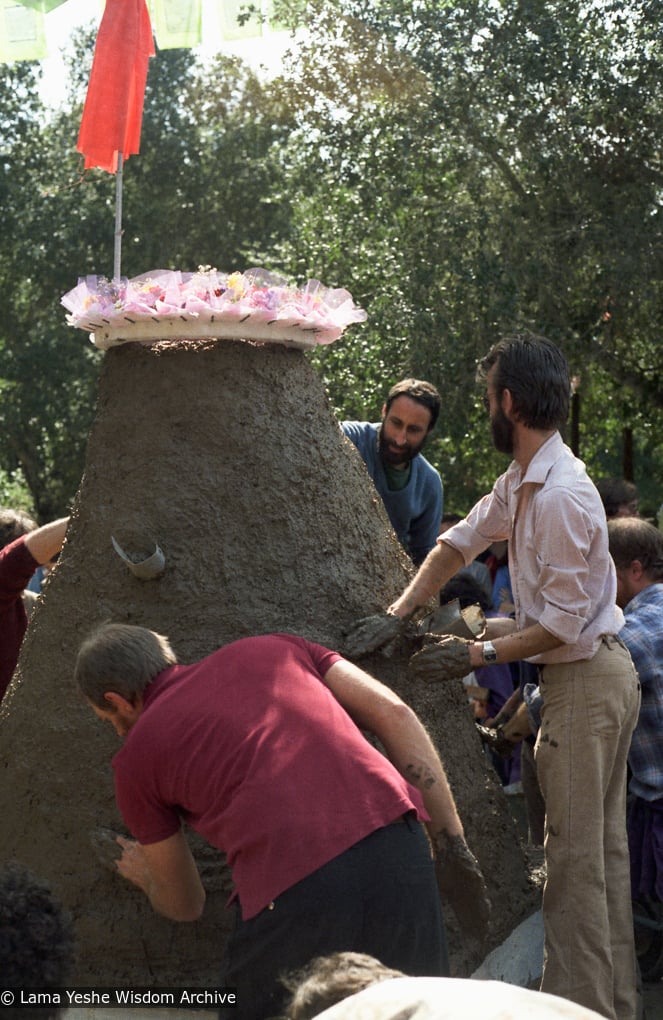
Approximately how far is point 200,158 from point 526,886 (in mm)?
14533

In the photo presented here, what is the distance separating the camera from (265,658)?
293 centimetres

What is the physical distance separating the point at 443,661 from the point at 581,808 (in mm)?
601

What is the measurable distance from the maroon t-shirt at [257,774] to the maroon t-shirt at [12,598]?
1.89m

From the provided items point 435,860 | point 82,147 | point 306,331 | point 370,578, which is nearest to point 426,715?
point 370,578

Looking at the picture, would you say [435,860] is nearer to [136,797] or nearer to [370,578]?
[136,797]

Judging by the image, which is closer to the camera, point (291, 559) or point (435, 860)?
point (435, 860)

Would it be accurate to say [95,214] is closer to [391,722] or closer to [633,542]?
[633,542]

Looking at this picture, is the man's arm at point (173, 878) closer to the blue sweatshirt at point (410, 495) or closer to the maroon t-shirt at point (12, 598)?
the maroon t-shirt at point (12, 598)

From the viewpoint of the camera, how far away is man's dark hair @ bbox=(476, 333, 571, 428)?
3758 mm

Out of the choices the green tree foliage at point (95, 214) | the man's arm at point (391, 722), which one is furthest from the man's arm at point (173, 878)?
the green tree foliage at point (95, 214)

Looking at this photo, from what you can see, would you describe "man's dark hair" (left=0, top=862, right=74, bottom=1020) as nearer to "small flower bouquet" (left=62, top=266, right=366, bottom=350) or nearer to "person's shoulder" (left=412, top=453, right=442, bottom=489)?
"small flower bouquet" (left=62, top=266, right=366, bottom=350)

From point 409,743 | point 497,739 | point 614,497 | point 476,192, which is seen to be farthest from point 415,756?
point 476,192

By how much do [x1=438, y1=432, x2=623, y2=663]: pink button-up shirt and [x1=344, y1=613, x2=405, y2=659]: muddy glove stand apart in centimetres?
45

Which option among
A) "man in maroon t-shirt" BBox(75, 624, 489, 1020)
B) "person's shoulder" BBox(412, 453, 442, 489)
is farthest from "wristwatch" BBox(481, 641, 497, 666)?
"person's shoulder" BBox(412, 453, 442, 489)
